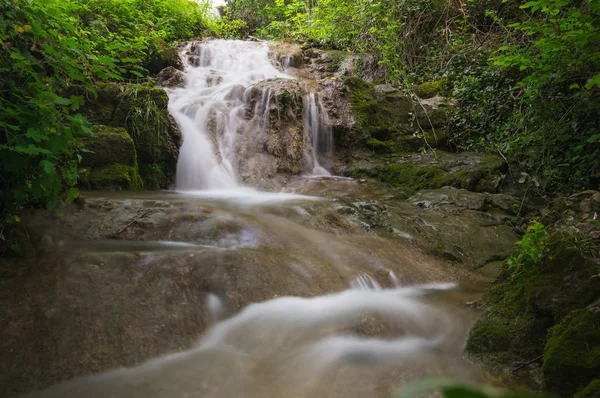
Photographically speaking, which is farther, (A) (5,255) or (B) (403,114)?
(B) (403,114)

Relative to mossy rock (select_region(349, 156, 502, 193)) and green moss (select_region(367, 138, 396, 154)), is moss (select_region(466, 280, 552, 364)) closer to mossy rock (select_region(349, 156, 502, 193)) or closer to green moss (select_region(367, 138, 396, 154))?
mossy rock (select_region(349, 156, 502, 193))

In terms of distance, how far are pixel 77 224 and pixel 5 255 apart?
2.50 feet

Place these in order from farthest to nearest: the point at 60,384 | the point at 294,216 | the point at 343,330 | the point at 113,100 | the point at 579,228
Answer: the point at 113,100 → the point at 294,216 → the point at 579,228 → the point at 343,330 → the point at 60,384

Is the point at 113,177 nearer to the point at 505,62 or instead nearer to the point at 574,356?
the point at 505,62

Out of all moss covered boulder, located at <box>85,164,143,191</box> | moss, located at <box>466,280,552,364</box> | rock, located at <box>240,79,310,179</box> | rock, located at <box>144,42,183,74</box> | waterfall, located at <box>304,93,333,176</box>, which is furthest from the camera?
rock, located at <box>144,42,183,74</box>

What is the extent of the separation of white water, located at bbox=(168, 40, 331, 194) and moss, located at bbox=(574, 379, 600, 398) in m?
5.88

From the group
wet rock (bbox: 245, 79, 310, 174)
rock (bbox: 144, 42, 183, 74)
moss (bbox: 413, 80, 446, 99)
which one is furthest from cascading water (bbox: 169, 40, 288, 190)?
moss (bbox: 413, 80, 446, 99)

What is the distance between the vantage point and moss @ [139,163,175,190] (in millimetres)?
6527

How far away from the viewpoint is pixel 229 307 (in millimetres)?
3000

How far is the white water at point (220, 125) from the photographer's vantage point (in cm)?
724

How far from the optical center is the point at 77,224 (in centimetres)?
374

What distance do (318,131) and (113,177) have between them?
14.7ft

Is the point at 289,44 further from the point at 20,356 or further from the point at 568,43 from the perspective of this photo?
the point at 20,356

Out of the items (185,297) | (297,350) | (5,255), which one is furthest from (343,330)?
(5,255)
